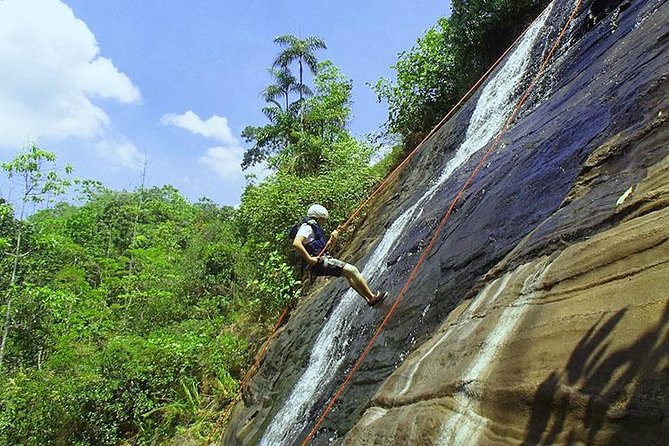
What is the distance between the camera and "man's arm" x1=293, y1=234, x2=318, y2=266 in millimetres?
6875

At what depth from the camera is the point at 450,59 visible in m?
15.4

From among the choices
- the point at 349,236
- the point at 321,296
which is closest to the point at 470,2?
the point at 349,236

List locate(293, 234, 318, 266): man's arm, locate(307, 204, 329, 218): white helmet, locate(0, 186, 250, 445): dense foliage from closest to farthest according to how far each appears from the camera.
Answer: locate(293, 234, 318, 266): man's arm
locate(307, 204, 329, 218): white helmet
locate(0, 186, 250, 445): dense foliage

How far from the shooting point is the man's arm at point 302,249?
6.88 m

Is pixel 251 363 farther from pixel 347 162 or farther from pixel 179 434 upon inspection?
pixel 347 162

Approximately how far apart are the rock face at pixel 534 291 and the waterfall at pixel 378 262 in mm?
53

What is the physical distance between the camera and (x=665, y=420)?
2355mm

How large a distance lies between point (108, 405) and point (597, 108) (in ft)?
41.9

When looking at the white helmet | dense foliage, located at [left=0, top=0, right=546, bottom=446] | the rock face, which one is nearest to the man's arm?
the white helmet

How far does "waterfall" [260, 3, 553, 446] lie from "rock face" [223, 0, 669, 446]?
5 cm

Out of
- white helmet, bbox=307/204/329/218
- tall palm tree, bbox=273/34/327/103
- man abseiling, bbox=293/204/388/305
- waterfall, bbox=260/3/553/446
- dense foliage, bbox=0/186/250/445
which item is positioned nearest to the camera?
man abseiling, bbox=293/204/388/305

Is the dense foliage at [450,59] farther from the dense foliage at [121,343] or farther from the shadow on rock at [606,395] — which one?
the shadow on rock at [606,395]

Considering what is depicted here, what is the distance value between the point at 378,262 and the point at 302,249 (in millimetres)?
2278

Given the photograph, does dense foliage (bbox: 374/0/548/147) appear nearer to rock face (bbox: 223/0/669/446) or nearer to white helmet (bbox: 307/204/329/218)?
rock face (bbox: 223/0/669/446)
